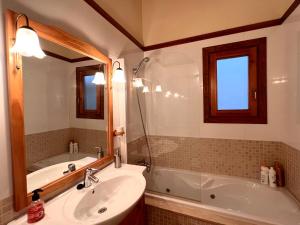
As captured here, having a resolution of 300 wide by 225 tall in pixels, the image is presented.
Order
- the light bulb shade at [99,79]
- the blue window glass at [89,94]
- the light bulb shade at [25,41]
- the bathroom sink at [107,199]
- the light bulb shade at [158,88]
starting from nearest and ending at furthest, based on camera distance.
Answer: the light bulb shade at [25,41], the bathroom sink at [107,199], the blue window glass at [89,94], the light bulb shade at [99,79], the light bulb shade at [158,88]

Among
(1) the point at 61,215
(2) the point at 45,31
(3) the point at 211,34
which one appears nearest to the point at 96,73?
(2) the point at 45,31

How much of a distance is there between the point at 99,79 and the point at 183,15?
156 centimetres

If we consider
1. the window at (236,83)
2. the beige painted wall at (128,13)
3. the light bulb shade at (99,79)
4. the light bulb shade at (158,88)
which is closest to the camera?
the light bulb shade at (99,79)

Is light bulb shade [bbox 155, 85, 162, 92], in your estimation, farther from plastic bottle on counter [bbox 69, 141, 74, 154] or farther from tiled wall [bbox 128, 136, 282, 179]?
plastic bottle on counter [bbox 69, 141, 74, 154]

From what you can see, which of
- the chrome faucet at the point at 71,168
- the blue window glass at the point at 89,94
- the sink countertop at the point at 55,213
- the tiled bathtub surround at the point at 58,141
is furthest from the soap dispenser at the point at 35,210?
the blue window glass at the point at 89,94

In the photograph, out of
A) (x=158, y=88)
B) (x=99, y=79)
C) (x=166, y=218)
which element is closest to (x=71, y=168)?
(x=99, y=79)

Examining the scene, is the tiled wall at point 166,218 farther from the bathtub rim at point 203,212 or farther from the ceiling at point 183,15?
the ceiling at point 183,15

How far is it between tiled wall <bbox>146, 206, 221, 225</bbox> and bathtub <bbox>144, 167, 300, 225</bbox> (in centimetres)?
5

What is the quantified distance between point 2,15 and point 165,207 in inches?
70.7

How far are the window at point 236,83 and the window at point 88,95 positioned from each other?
4.52 feet

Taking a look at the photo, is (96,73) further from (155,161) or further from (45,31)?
(155,161)

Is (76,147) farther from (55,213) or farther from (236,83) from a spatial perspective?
(236,83)

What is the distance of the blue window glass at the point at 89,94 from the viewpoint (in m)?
1.42

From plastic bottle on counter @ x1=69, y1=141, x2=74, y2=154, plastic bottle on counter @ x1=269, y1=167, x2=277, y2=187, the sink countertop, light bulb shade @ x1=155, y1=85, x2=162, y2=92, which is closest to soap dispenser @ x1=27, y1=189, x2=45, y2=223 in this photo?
the sink countertop
